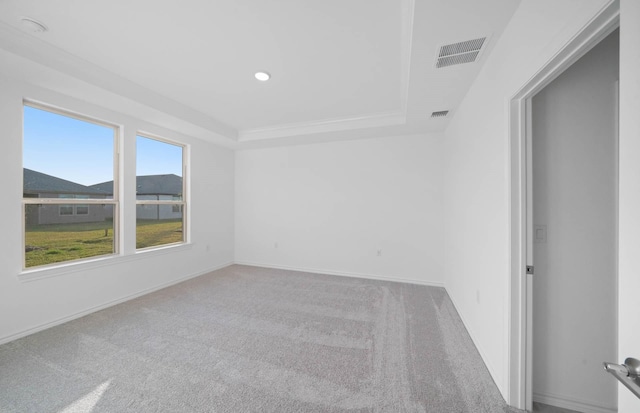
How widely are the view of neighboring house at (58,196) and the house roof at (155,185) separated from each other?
0.10 metres

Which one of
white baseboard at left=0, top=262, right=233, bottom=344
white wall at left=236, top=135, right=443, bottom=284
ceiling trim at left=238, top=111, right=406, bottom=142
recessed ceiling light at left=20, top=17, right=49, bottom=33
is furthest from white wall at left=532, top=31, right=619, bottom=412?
white baseboard at left=0, top=262, right=233, bottom=344

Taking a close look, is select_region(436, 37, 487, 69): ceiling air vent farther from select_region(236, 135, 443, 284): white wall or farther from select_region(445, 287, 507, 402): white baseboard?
select_region(445, 287, 507, 402): white baseboard

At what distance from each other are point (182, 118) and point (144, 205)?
1455 millimetres

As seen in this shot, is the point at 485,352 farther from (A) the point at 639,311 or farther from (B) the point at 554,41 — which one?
(B) the point at 554,41

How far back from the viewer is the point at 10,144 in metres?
2.16

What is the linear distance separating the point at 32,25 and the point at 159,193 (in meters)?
2.36

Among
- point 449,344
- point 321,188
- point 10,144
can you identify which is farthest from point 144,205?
point 449,344

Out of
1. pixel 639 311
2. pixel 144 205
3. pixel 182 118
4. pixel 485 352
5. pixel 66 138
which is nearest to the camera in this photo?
pixel 639 311

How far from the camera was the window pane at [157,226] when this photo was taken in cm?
342

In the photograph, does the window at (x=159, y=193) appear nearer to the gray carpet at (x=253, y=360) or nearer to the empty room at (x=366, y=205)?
the empty room at (x=366, y=205)

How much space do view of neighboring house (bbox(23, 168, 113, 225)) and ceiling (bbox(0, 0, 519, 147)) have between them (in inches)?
39.8

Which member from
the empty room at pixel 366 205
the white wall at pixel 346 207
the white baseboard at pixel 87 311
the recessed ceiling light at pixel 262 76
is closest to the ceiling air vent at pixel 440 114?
the empty room at pixel 366 205

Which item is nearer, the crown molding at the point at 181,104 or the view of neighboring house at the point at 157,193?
the crown molding at the point at 181,104

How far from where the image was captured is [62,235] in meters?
2.66
